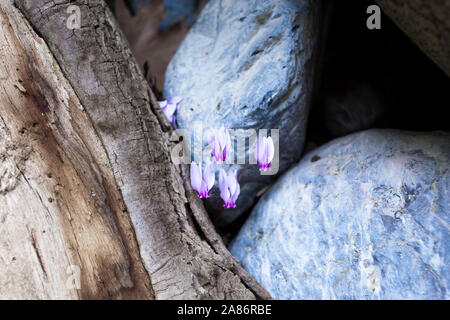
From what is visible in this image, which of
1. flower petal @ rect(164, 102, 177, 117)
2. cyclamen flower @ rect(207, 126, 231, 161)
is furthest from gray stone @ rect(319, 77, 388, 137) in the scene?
flower petal @ rect(164, 102, 177, 117)

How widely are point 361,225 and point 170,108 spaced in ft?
2.92

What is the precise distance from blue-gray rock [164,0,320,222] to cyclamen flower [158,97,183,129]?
0.03 metres

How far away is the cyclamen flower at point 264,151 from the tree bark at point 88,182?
293mm

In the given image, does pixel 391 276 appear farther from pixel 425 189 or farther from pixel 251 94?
pixel 251 94

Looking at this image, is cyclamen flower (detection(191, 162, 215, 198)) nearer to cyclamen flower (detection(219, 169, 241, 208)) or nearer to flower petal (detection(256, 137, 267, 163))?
cyclamen flower (detection(219, 169, 241, 208))

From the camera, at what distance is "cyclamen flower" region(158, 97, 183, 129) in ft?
5.17

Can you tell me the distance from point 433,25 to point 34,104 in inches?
48.8

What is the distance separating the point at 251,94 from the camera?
1.43 metres

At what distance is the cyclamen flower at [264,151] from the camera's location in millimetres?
1424

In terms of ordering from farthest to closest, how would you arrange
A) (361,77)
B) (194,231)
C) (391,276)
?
1. (361,77)
2. (194,231)
3. (391,276)

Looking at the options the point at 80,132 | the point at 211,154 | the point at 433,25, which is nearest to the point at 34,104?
the point at 80,132

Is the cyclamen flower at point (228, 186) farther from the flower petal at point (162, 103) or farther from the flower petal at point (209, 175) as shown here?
the flower petal at point (162, 103)

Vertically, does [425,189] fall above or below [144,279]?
above

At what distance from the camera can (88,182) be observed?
1206 mm
